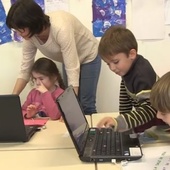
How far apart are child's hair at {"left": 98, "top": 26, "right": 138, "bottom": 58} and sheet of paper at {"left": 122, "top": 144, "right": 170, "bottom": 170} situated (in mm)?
493

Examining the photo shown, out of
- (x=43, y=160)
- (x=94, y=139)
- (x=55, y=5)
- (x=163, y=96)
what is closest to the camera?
(x=163, y=96)

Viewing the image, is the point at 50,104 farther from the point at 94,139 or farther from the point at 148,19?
the point at 148,19

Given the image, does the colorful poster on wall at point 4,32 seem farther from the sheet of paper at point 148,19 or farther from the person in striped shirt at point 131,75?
the person in striped shirt at point 131,75

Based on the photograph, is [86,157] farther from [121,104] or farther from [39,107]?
[39,107]

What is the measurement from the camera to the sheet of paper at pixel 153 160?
3.48ft

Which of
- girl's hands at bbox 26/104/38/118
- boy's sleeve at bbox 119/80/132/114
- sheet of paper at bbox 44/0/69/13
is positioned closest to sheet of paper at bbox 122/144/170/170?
boy's sleeve at bbox 119/80/132/114

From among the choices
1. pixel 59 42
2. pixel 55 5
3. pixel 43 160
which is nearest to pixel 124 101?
pixel 59 42

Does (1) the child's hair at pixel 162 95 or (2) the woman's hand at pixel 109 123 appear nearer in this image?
(1) the child's hair at pixel 162 95

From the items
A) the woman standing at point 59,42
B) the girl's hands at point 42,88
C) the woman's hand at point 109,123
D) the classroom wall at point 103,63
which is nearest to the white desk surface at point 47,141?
the woman's hand at point 109,123

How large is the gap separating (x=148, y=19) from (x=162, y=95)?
5.18 feet

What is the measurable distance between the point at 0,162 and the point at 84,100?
1.18 meters

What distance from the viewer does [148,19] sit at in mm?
2535

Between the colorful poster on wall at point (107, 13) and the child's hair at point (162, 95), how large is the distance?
1494 millimetres

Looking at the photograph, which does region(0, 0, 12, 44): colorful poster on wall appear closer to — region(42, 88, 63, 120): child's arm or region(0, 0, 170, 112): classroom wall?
region(0, 0, 170, 112): classroom wall
